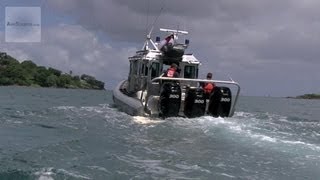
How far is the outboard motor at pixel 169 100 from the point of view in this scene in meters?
21.0

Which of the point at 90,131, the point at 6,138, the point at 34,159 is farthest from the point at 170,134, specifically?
the point at 34,159

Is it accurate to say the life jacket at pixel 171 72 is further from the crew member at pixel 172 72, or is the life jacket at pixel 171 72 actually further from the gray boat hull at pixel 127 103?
the gray boat hull at pixel 127 103

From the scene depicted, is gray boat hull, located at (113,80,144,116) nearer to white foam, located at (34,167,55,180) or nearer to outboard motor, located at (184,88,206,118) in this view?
outboard motor, located at (184,88,206,118)

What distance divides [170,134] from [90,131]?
2.74 meters

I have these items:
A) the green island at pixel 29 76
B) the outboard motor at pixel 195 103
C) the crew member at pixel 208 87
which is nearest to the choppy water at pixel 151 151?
the outboard motor at pixel 195 103

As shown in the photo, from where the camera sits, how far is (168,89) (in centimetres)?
2106

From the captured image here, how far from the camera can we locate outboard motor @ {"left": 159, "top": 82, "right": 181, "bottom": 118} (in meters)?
21.0

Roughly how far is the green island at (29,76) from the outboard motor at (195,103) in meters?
104

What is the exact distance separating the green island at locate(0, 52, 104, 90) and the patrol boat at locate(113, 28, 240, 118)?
9795cm

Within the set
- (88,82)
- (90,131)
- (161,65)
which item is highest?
(161,65)

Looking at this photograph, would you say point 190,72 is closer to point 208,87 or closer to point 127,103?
point 208,87

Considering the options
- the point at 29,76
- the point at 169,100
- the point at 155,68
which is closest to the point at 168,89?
the point at 169,100

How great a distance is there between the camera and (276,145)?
14.6 meters

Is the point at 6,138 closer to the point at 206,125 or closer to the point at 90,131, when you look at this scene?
the point at 90,131
